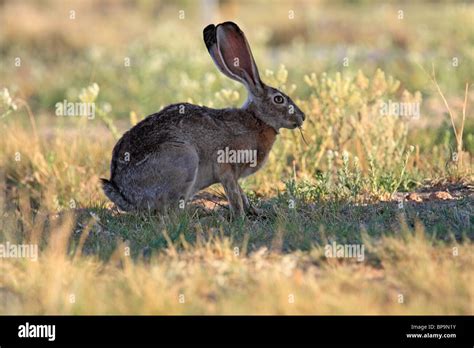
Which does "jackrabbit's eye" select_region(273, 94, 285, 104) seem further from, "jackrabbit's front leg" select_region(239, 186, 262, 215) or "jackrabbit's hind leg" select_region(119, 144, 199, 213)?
"jackrabbit's hind leg" select_region(119, 144, 199, 213)

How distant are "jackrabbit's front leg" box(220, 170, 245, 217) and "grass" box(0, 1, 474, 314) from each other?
131mm

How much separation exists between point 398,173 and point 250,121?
62.0 inches

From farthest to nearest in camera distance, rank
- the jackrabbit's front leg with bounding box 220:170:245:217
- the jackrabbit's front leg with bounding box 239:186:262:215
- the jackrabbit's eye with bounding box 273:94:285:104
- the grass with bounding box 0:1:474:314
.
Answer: the jackrabbit's eye with bounding box 273:94:285:104, the jackrabbit's front leg with bounding box 239:186:262:215, the jackrabbit's front leg with bounding box 220:170:245:217, the grass with bounding box 0:1:474:314

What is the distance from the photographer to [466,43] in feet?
49.1

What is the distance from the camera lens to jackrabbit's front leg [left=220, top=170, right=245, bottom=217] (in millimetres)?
7371

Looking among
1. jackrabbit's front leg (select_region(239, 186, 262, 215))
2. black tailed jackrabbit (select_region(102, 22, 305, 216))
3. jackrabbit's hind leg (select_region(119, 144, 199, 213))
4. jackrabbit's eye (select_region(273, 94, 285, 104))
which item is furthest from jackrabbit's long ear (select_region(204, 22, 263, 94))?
jackrabbit's front leg (select_region(239, 186, 262, 215))

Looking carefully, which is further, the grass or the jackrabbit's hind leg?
the jackrabbit's hind leg

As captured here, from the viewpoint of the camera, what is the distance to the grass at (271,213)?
17.0 feet

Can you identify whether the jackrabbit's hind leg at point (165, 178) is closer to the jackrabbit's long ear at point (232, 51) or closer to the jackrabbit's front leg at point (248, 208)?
the jackrabbit's front leg at point (248, 208)

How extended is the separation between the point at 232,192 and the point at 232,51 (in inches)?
48.3

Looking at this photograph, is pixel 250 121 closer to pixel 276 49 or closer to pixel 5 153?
pixel 5 153

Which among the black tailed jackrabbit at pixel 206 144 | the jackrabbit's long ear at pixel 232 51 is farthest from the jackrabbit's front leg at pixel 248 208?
the jackrabbit's long ear at pixel 232 51

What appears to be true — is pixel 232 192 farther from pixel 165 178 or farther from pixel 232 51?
pixel 232 51

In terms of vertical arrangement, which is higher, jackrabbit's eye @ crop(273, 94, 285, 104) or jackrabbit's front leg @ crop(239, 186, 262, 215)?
jackrabbit's eye @ crop(273, 94, 285, 104)
